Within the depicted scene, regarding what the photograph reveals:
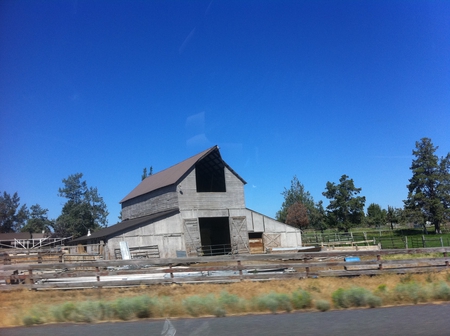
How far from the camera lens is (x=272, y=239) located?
3428 cm

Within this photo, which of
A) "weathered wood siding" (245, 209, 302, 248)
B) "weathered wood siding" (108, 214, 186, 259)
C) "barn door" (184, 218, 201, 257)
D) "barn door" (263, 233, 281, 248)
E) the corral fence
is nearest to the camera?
"weathered wood siding" (108, 214, 186, 259)

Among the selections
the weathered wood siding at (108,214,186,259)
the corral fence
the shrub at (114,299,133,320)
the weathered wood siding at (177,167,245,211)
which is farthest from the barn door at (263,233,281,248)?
the shrub at (114,299,133,320)

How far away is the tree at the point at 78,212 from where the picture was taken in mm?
69125

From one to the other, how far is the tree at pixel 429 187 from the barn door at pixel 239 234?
37.4 metres

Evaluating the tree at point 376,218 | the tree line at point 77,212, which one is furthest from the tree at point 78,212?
the tree at point 376,218

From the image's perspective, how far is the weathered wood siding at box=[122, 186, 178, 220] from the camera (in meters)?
31.5

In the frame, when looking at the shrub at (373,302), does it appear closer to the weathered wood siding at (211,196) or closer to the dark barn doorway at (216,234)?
the weathered wood siding at (211,196)

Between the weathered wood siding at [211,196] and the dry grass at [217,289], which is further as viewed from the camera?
the weathered wood siding at [211,196]

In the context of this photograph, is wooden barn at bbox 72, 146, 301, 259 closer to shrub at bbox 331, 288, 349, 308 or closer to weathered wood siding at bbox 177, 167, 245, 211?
weathered wood siding at bbox 177, 167, 245, 211

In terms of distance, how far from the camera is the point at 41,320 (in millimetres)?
8227

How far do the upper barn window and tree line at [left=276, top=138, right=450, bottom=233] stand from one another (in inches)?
1376

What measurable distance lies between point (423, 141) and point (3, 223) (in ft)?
279

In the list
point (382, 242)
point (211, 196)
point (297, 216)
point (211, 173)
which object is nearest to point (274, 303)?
point (211, 196)

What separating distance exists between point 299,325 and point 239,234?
2579 centimetres
